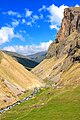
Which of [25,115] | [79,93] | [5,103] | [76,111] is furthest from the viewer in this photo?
[5,103]

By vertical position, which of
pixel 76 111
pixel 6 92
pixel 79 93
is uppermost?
pixel 6 92

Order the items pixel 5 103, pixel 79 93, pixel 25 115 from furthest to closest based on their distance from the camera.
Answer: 1. pixel 5 103
2. pixel 79 93
3. pixel 25 115

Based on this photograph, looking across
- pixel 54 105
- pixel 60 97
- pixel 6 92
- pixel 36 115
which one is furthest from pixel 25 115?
pixel 6 92

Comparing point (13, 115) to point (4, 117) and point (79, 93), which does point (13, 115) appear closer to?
point (4, 117)

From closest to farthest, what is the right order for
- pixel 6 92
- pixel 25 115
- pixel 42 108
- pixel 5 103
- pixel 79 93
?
pixel 25 115, pixel 42 108, pixel 79 93, pixel 5 103, pixel 6 92

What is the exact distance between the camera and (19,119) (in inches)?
4459

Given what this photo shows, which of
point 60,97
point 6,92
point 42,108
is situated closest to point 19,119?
point 42,108

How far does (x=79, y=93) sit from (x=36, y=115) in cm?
3392

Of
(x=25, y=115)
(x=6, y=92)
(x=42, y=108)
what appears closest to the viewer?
(x=25, y=115)

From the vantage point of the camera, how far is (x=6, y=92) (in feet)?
610

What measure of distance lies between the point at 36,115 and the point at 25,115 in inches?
218

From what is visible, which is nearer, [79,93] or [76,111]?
[76,111]

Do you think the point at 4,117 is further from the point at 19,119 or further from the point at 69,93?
the point at 69,93

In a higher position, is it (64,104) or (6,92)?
(6,92)
